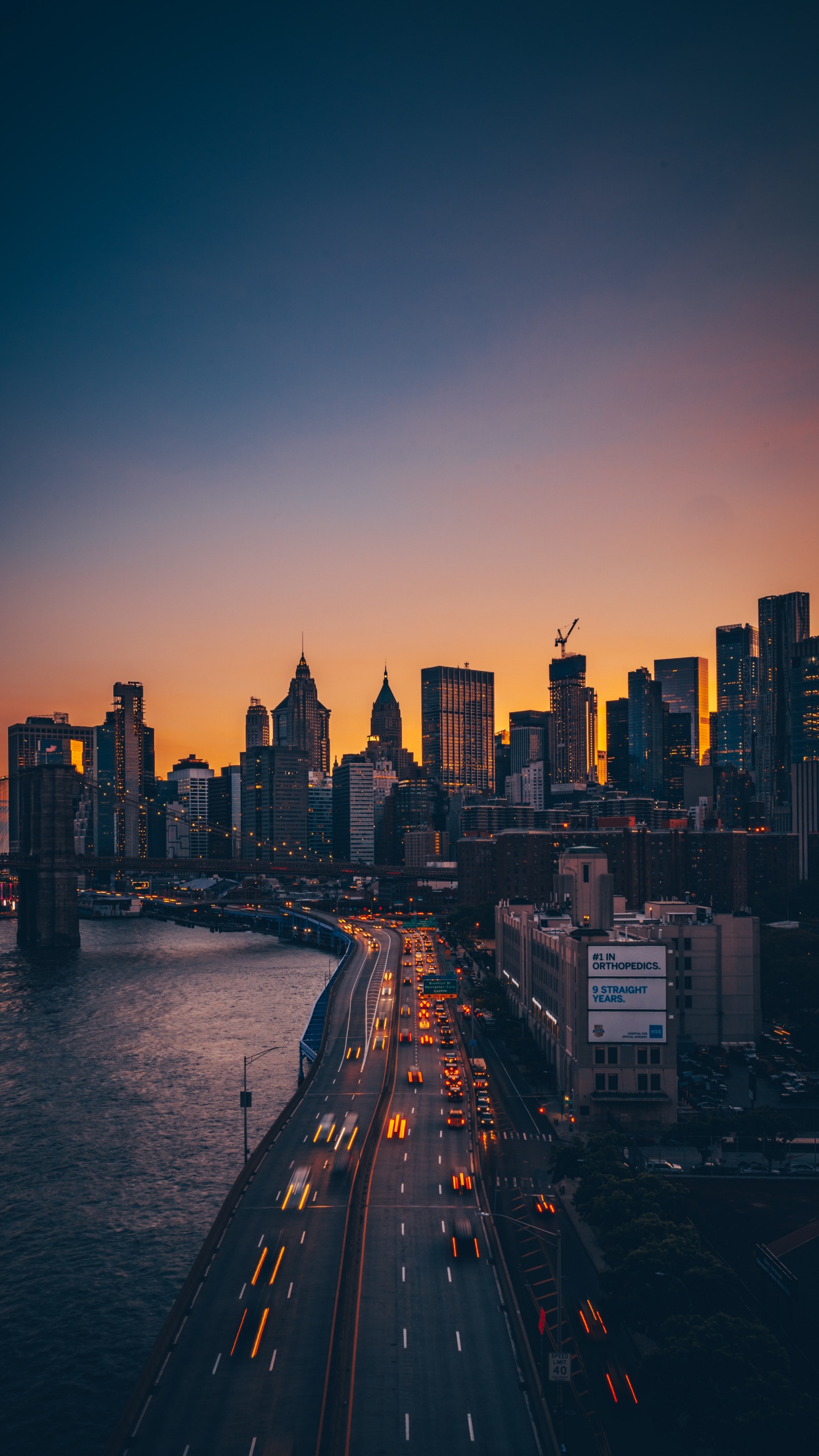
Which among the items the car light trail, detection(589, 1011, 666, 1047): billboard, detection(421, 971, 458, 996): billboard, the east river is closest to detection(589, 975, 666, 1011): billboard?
detection(589, 1011, 666, 1047): billboard

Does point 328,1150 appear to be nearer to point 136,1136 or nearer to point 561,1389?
point 136,1136

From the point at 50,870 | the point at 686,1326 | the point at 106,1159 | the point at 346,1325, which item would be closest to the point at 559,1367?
the point at 686,1326

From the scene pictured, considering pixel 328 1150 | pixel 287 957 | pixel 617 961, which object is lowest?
pixel 287 957

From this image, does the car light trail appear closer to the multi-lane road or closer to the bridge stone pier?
the multi-lane road

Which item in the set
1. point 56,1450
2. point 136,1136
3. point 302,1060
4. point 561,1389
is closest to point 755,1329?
point 561,1389

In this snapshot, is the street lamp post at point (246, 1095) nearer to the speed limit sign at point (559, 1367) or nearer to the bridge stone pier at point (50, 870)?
the speed limit sign at point (559, 1367)

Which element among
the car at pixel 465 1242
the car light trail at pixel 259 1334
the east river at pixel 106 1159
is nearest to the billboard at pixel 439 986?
the east river at pixel 106 1159
